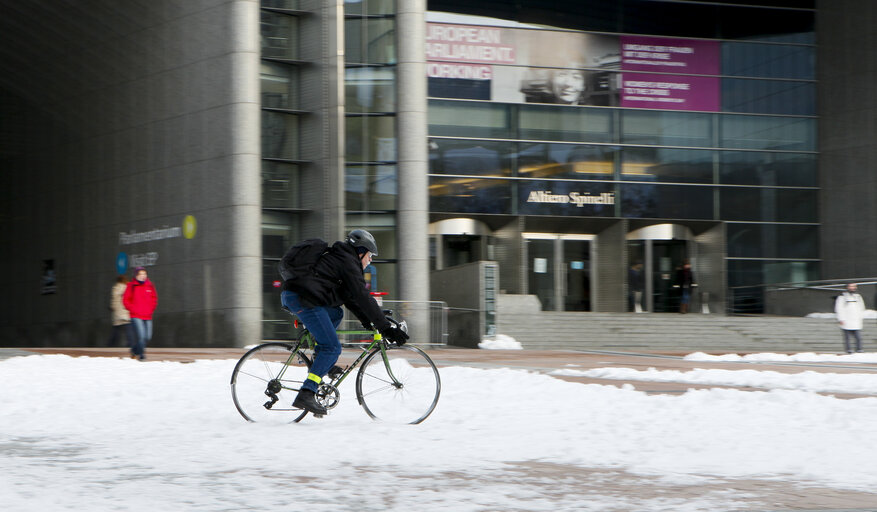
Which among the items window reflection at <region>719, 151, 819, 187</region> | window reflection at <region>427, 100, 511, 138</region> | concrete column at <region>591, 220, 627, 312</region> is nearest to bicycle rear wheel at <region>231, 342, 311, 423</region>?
window reflection at <region>427, 100, 511, 138</region>

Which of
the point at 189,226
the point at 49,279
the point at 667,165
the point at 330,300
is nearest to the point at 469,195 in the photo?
the point at 667,165

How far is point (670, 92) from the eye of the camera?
3566 cm

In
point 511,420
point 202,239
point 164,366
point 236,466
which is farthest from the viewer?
point 202,239

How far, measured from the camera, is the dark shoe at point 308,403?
786 centimetres

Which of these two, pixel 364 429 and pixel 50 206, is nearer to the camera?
pixel 364 429

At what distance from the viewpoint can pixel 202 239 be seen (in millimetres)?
25953

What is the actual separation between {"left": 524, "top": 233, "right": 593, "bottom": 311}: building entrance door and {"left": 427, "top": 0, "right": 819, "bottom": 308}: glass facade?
1.19 m

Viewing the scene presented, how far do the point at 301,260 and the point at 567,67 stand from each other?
28.3 metres

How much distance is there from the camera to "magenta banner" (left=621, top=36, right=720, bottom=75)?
3553 centimetres

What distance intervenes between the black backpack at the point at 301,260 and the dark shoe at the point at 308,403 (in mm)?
863

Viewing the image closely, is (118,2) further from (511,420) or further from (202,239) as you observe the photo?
(511,420)

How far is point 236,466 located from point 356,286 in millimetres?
2065

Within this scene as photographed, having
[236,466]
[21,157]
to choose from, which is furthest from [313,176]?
[236,466]

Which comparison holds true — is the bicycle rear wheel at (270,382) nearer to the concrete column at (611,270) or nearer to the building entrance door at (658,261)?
the concrete column at (611,270)
